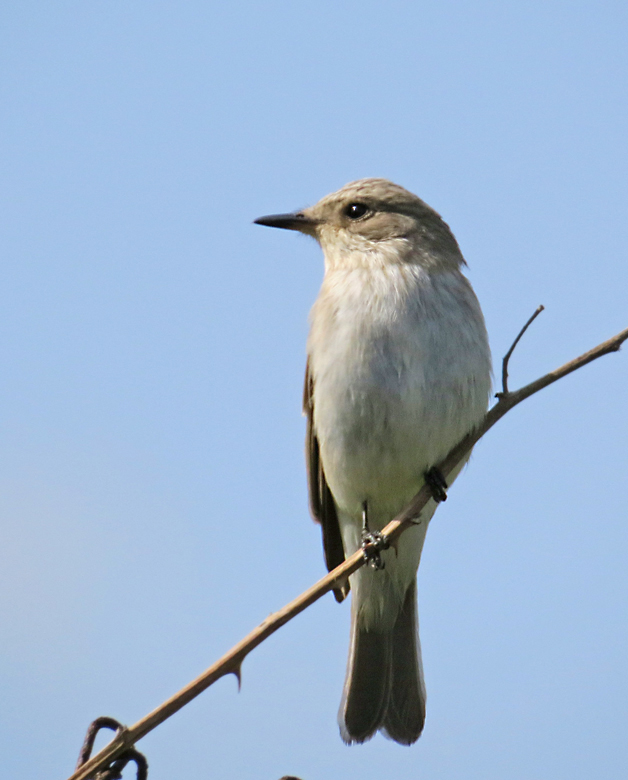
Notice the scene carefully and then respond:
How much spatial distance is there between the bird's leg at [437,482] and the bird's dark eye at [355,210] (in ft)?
6.13

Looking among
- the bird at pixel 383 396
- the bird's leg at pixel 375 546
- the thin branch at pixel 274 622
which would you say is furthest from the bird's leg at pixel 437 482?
the thin branch at pixel 274 622

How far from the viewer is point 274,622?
250cm

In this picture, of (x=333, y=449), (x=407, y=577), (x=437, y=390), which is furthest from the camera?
(x=407, y=577)

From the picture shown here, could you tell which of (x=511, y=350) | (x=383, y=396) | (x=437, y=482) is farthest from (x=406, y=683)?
(x=511, y=350)

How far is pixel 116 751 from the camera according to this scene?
6.94 feet

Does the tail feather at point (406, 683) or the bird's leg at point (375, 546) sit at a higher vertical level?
the bird's leg at point (375, 546)

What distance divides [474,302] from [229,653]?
11.0ft

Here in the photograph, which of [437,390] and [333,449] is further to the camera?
[333,449]

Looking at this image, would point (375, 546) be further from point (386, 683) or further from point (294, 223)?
point (294, 223)

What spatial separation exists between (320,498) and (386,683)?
120cm

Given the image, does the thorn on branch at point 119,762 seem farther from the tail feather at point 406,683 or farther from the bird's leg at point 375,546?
the tail feather at point 406,683

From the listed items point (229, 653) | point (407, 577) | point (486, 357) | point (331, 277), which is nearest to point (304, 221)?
point (331, 277)

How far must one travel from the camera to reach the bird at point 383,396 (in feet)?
15.9

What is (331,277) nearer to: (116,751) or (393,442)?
(393,442)
